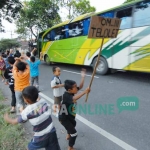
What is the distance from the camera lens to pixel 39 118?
182cm

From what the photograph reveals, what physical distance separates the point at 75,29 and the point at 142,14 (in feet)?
12.2

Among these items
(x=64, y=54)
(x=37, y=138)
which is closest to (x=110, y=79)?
(x=64, y=54)

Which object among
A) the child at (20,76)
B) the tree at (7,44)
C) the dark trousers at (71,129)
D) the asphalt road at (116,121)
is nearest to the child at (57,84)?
the child at (20,76)

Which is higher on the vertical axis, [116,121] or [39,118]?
[39,118]

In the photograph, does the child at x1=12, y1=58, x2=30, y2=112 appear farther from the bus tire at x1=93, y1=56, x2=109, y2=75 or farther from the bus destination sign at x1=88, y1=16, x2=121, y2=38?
the bus tire at x1=93, y1=56, x2=109, y2=75

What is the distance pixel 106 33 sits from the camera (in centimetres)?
295

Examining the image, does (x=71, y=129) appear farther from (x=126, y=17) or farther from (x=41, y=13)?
(x=41, y=13)

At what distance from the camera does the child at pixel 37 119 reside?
1802mm

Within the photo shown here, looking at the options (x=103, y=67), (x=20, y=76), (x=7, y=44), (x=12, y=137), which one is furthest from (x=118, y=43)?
(x=7, y=44)

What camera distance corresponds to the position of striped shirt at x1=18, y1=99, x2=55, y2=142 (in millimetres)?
1789

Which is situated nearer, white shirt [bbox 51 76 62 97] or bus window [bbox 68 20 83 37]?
white shirt [bbox 51 76 62 97]

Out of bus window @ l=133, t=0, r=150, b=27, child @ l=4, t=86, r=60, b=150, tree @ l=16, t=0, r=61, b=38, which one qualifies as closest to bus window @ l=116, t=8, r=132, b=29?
bus window @ l=133, t=0, r=150, b=27

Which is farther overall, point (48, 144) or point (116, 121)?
point (116, 121)

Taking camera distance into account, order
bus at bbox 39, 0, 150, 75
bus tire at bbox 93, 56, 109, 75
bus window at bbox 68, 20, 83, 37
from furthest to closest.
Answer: bus window at bbox 68, 20, 83, 37 → bus tire at bbox 93, 56, 109, 75 → bus at bbox 39, 0, 150, 75
